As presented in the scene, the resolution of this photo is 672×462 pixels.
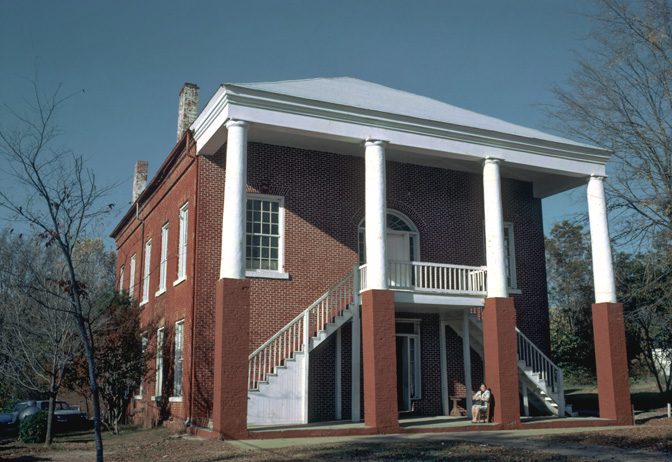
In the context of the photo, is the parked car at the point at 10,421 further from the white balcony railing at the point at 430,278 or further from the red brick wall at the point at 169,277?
the white balcony railing at the point at 430,278

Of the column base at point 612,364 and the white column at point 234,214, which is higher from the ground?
the white column at point 234,214

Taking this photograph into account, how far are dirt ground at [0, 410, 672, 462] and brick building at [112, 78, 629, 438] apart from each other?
1.46 m

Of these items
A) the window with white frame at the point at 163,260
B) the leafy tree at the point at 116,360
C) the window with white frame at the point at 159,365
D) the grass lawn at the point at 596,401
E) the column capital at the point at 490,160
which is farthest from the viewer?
the grass lawn at the point at 596,401

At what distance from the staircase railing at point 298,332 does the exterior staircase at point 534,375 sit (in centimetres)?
400

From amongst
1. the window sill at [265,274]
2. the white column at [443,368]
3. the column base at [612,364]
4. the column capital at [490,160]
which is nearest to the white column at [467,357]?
the white column at [443,368]

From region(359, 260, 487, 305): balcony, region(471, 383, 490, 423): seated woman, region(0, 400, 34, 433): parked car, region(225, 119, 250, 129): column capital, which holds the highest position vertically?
region(225, 119, 250, 129): column capital

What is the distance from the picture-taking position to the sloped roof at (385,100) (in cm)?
1733

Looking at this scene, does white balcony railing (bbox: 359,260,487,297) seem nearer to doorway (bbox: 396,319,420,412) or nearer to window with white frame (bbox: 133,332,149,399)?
doorway (bbox: 396,319,420,412)

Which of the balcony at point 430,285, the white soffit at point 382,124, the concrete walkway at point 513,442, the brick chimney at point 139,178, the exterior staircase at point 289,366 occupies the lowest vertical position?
the concrete walkway at point 513,442

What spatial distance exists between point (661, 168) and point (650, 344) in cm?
1410

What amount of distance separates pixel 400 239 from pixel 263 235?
178 inches

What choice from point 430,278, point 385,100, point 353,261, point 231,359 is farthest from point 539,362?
point 231,359

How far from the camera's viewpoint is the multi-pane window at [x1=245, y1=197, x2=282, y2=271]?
1892 centimetres

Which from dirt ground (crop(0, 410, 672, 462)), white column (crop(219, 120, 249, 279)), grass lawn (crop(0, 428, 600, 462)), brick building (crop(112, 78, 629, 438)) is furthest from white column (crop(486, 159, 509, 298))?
white column (crop(219, 120, 249, 279))
